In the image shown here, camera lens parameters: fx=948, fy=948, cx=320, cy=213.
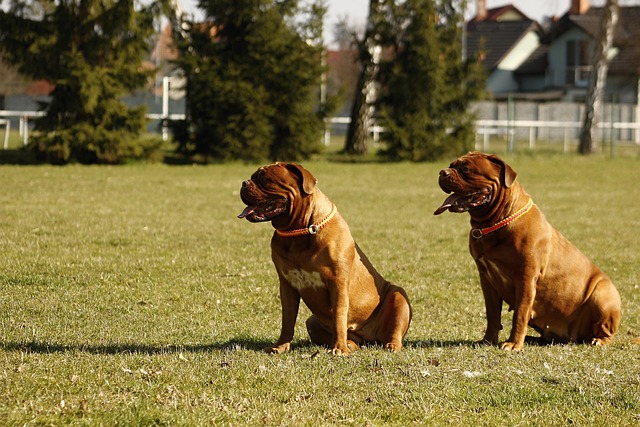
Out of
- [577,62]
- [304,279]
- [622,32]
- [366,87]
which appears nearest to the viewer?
[304,279]

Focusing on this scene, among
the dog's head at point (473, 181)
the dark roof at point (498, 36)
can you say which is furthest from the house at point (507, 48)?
the dog's head at point (473, 181)

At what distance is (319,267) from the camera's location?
6.26 meters

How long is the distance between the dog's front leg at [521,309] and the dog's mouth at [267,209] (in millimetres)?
1840

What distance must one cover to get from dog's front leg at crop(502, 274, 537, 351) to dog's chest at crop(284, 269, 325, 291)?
1474 mm

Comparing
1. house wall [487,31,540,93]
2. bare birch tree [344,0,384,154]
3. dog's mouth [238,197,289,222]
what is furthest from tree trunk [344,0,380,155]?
house wall [487,31,540,93]

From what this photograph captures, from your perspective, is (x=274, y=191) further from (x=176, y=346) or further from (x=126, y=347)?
(x=126, y=347)

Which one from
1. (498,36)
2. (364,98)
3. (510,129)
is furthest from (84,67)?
(498,36)

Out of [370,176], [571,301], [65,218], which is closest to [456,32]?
[370,176]

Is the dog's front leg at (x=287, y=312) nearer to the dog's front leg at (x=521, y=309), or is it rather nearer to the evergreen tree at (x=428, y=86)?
the dog's front leg at (x=521, y=309)

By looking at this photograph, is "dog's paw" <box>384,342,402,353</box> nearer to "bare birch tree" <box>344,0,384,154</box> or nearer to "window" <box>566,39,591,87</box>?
"bare birch tree" <box>344,0,384,154</box>

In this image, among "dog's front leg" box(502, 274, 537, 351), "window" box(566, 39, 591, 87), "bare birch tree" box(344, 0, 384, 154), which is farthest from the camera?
"window" box(566, 39, 591, 87)

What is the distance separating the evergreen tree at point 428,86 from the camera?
30.6 meters

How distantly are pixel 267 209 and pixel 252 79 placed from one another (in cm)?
2275

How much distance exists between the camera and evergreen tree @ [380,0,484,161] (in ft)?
100
